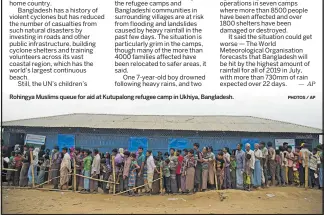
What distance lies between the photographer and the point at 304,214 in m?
5.31

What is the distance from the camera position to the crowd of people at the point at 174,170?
7867 millimetres

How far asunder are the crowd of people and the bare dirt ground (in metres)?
0.41

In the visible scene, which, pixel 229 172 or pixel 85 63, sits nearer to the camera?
pixel 85 63

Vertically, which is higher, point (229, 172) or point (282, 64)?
point (282, 64)

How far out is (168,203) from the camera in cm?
675

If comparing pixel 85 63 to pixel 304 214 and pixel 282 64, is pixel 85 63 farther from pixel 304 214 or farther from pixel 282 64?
pixel 304 214

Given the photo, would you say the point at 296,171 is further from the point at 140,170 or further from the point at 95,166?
the point at 95,166

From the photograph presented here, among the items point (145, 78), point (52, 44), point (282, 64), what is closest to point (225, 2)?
point (282, 64)

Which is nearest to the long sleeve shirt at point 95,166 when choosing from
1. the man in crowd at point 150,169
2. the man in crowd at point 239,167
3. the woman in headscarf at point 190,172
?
the man in crowd at point 150,169

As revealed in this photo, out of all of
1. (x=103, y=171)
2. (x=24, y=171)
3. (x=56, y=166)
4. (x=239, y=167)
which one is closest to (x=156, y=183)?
(x=103, y=171)

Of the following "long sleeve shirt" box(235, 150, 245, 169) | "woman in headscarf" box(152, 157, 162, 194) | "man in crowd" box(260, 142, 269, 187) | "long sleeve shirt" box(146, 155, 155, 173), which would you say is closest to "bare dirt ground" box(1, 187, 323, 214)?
"woman in headscarf" box(152, 157, 162, 194)

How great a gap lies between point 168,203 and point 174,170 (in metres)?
1.28

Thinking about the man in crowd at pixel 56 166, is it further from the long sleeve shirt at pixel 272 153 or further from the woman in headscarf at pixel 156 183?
the long sleeve shirt at pixel 272 153

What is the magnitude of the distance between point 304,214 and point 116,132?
722cm
